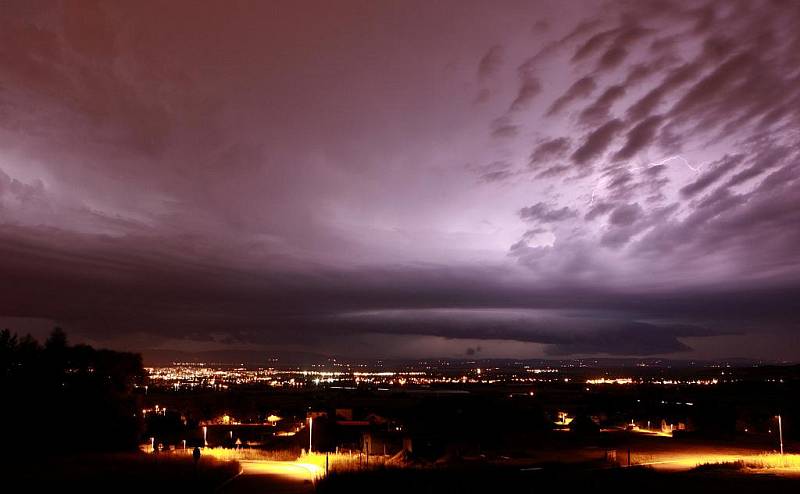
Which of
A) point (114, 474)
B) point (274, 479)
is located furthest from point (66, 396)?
point (274, 479)

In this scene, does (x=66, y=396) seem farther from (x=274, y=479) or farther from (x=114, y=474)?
(x=274, y=479)

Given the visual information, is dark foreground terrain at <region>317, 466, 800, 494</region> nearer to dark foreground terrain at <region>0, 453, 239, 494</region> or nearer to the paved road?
the paved road

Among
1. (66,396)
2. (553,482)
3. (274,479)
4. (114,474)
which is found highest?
(66,396)

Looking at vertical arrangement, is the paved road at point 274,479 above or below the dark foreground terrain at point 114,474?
below

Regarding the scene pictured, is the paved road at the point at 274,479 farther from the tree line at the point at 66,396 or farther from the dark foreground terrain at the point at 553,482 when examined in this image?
the tree line at the point at 66,396

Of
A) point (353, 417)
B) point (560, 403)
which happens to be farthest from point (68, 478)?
point (560, 403)

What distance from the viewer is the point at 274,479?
74.7ft

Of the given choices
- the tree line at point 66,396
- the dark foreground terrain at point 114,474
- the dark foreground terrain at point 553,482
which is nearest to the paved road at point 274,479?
the dark foreground terrain at point 114,474

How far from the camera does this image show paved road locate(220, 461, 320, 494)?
20047mm

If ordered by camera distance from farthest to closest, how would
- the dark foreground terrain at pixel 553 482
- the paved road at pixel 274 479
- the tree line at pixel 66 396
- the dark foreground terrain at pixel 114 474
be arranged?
the tree line at pixel 66 396 → the paved road at pixel 274 479 → the dark foreground terrain at pixel 553 482 → the dark foreground terrain at pixel 114 474

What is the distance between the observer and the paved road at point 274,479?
65.8 ft

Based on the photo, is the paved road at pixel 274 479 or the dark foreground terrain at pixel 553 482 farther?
the paved road at pixel 274 479

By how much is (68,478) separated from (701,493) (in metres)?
20.5

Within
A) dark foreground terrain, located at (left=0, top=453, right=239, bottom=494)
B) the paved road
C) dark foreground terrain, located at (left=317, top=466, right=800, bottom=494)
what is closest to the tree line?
dark foreground terrain, located at (left=0, top=453, right=239, bottom=494)
